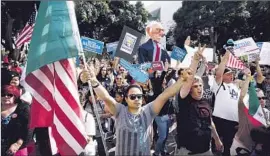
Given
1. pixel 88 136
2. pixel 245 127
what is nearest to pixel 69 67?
pixel 88 136

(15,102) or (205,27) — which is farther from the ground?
(205,27)

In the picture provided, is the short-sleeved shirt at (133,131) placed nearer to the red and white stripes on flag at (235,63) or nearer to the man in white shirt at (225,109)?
the man in white shirt at (225,109)

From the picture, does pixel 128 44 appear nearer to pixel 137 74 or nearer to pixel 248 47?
pixel 137 74

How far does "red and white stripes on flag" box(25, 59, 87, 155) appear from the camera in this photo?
4.47 meters

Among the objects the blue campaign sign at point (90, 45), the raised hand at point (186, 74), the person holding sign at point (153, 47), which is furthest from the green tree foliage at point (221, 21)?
the raised hand at point (186, 74)

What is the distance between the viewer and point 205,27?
39.0 metres

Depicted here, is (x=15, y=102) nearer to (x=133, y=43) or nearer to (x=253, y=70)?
(x=133, y=43)

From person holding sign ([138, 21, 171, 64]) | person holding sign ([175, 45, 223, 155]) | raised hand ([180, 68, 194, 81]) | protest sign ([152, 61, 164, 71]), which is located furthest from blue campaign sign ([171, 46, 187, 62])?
raised hand ([180, 68, 194, 81])

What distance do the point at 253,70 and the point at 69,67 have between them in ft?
19.4

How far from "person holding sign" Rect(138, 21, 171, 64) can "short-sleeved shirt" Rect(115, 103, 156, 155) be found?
2.63 m

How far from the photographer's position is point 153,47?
7.02m

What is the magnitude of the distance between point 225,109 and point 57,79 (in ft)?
9.19

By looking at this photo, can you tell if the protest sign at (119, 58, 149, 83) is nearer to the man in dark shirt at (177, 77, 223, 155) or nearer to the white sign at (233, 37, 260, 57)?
the man in dark shirt at (177, 77, 223, 155)

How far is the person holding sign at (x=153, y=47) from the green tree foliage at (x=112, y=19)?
25.0 metres
